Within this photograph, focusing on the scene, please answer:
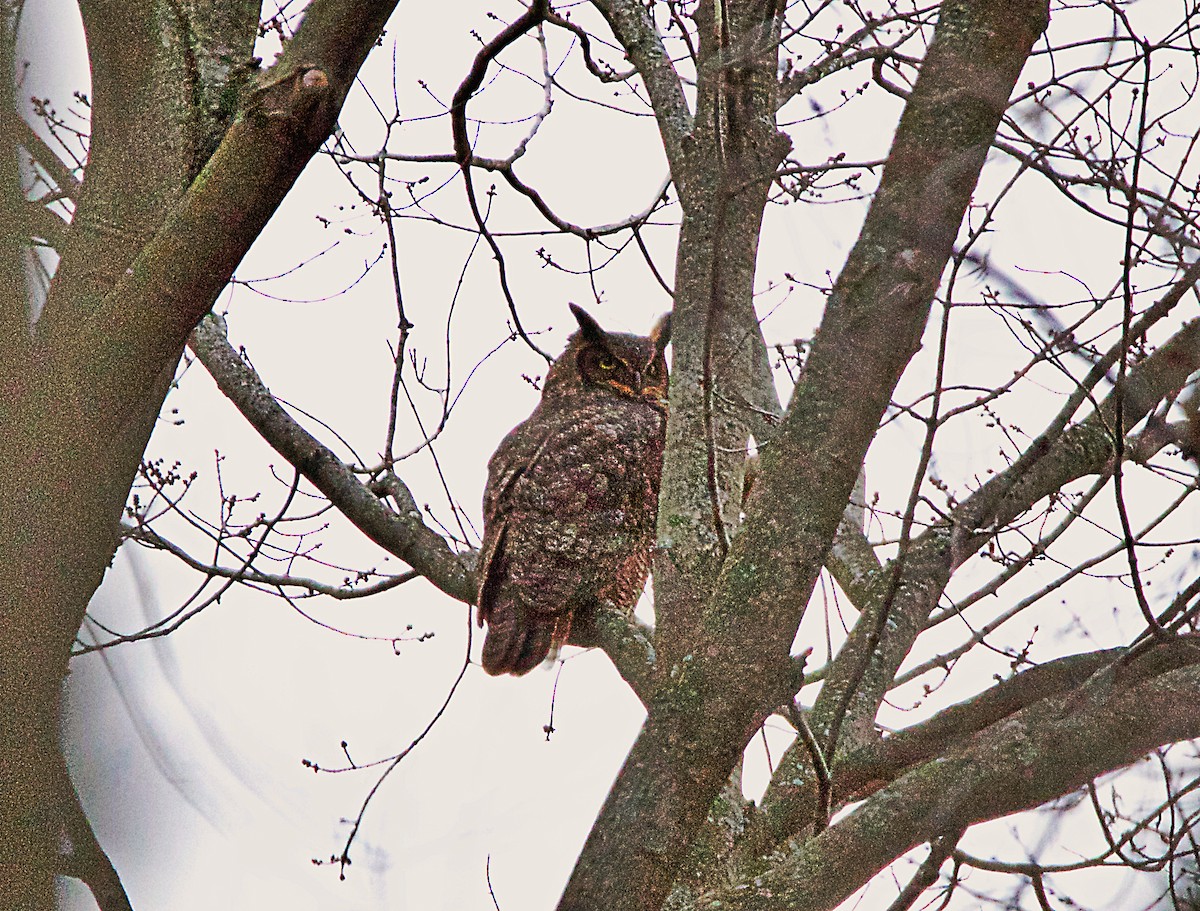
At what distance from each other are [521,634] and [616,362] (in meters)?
1.42

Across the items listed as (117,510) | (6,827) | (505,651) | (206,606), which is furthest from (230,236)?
(505,651)

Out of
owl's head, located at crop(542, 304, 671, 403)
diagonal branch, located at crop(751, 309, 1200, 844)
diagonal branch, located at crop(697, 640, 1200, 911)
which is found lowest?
diagonal branch, located at crop(697, 640, 1200, 911)

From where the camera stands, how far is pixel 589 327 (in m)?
5.13

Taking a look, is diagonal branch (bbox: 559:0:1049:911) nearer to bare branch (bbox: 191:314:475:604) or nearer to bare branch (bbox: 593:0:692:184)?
bare branch (bbox: 593:0:692:184)

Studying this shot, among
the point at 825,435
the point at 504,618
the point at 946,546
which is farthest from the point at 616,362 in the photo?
the point at 825,435

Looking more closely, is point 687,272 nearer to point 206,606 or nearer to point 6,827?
point 206,606

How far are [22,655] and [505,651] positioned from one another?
10.1ft

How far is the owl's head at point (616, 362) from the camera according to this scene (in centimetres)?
512

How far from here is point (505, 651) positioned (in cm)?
425

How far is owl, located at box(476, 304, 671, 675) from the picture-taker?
4.20 meters

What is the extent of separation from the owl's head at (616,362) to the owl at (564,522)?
0.76 ft

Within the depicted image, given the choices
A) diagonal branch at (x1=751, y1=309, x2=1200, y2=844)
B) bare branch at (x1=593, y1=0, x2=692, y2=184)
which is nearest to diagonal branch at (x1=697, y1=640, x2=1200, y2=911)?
diagonal branch at (x1=751, y1=309, x2=1200, y2=844)

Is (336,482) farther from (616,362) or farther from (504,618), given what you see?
(616,362)

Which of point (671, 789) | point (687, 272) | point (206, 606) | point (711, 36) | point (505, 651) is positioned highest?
point (711, 36)
